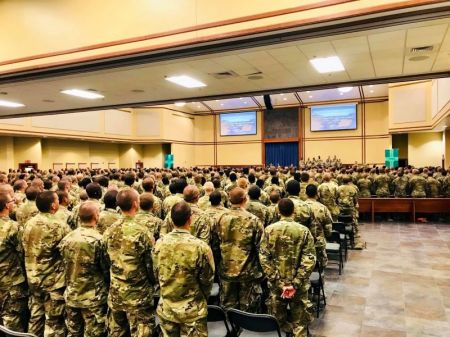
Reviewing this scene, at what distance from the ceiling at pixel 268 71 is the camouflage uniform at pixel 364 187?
3729 millimetres

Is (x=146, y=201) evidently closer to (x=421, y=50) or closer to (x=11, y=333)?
(x=11, y=333)

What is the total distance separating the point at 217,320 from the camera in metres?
2.78

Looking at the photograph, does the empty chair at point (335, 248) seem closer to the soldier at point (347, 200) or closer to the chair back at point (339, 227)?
the chair back at point (339, 227)

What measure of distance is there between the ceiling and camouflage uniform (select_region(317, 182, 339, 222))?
7.21ft

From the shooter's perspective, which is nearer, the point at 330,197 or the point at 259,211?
the point at 259,211

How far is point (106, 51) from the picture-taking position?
4953 mm

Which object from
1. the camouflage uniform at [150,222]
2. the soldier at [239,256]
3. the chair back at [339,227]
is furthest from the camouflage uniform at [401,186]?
the camouflage uniform at [150,222]

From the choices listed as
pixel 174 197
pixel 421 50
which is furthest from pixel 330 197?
pixel 174 197

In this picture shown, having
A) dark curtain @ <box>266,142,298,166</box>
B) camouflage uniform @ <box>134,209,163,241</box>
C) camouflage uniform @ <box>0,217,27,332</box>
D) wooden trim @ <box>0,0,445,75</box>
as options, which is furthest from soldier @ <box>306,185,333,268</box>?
dark curtain @ <box>266,142,298,166</box>

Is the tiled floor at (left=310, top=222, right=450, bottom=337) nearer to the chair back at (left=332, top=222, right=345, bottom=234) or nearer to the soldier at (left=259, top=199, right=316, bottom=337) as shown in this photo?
the chair back at (left=332, top=222, right=345, bottom=234)

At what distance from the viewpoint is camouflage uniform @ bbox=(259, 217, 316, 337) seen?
9.91ft

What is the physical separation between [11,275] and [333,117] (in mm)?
20901

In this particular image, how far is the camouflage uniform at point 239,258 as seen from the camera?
336cm

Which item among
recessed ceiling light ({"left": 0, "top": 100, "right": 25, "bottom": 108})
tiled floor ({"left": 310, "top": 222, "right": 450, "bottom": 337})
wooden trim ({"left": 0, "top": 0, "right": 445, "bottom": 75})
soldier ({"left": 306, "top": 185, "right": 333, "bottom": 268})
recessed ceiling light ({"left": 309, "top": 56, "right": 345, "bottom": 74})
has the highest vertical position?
recessed ceiling light ({"left": 0, "top": 100, "right": 25, "bottom": 108})
